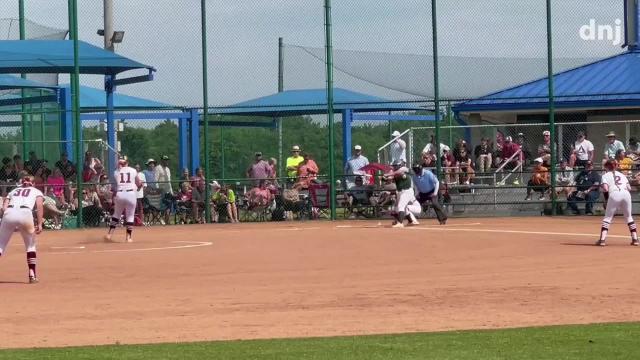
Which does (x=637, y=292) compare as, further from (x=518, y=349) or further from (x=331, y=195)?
(x=331, y=195)

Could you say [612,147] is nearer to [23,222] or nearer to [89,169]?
[89,169]

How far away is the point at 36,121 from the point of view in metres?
34.6

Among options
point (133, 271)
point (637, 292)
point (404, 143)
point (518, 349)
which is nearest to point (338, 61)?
point (404, 143)

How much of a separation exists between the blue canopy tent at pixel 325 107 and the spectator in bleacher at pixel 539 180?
12.9 feet

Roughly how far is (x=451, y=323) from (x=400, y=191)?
1434 centimetres

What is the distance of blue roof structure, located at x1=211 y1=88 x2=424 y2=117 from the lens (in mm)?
32531

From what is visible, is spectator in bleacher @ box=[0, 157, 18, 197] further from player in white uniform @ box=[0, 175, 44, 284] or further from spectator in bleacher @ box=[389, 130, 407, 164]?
player in white uniform @ box=[0, 175, 44, 284]

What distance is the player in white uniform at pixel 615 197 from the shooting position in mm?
21328

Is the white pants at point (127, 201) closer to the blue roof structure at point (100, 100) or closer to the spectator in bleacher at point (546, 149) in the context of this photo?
the spectator in bleacher at point (546, 149)

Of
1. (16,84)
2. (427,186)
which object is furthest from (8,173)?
(427,186)

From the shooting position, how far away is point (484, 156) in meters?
30.8

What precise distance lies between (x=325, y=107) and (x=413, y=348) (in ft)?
80.0

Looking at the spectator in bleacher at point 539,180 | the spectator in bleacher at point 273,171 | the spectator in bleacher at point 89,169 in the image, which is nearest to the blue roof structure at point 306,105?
the spectator in bleacher at point 273,171

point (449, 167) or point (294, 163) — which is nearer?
point (449, 167)
